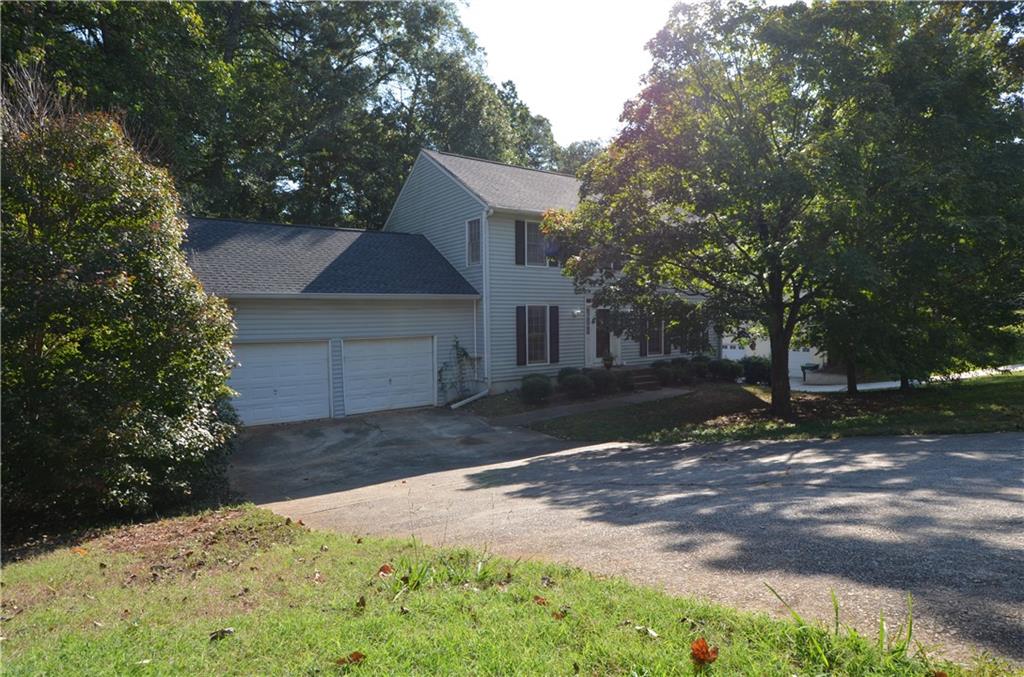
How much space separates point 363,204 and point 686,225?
20615 millimetres

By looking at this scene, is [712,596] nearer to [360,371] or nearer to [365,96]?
[360,371]

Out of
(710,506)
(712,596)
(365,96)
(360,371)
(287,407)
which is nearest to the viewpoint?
(712,596)

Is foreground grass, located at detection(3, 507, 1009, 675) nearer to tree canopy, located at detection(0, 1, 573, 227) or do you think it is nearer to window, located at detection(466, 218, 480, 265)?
window, located at detection(466, 218, 480, 265)

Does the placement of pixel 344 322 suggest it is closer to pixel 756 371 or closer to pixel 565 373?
pixel 565 373

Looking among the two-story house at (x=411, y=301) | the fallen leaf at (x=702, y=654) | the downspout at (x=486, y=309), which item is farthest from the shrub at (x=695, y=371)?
the fallen leaf at (x=702, y=654)

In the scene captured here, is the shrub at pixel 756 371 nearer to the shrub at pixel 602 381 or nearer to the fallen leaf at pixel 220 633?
the shrub at pixel 602 381

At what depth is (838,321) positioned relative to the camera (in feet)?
46.6

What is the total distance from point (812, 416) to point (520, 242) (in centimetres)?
957

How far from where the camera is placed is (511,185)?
70.3ft

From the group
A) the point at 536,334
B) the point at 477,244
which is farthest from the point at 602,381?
the point at 477,244

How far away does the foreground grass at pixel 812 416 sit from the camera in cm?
1251

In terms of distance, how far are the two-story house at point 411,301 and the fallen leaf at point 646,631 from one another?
42.0ft

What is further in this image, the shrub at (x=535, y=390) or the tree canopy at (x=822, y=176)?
the shrub at (x=535, y=390)

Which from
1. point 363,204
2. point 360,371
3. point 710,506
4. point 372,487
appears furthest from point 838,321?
point 363,204
